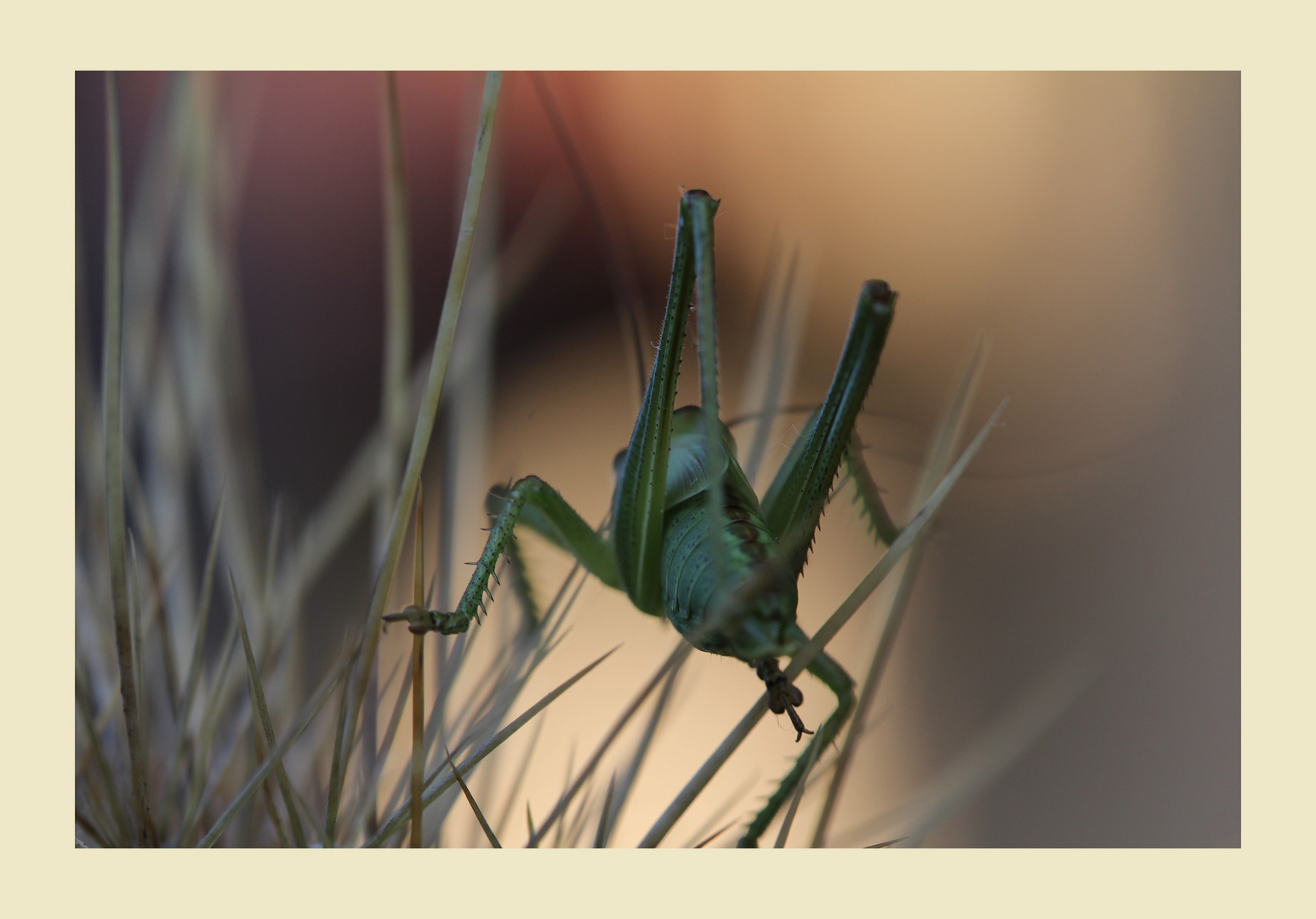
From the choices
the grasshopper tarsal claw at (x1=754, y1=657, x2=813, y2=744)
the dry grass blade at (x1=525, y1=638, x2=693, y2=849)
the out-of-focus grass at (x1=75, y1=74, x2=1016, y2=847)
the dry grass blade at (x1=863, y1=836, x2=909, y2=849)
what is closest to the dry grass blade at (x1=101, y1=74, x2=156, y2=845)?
the out-of-focus grass at (x1=75, y1=74, x2=1016, y2=847)

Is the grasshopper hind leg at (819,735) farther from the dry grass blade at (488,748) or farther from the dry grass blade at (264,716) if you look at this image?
the dry grass blade at (264,716)

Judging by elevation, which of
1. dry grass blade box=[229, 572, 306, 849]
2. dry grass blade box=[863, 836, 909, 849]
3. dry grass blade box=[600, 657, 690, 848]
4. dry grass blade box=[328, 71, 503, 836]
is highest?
dry grass blade box=[328, 71, 503, 836]

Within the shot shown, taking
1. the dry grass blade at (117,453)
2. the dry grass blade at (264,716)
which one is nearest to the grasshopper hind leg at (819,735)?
the dry grass blade at (264,716)

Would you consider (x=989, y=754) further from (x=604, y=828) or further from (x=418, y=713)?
(x=418, y=713)

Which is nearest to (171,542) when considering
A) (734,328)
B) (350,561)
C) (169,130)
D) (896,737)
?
(350,561)

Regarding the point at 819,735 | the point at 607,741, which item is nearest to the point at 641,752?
the point at 607,741

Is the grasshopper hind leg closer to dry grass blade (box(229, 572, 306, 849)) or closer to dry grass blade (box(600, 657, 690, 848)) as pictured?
dry grass blade (box(600, 657, 690, 848))
